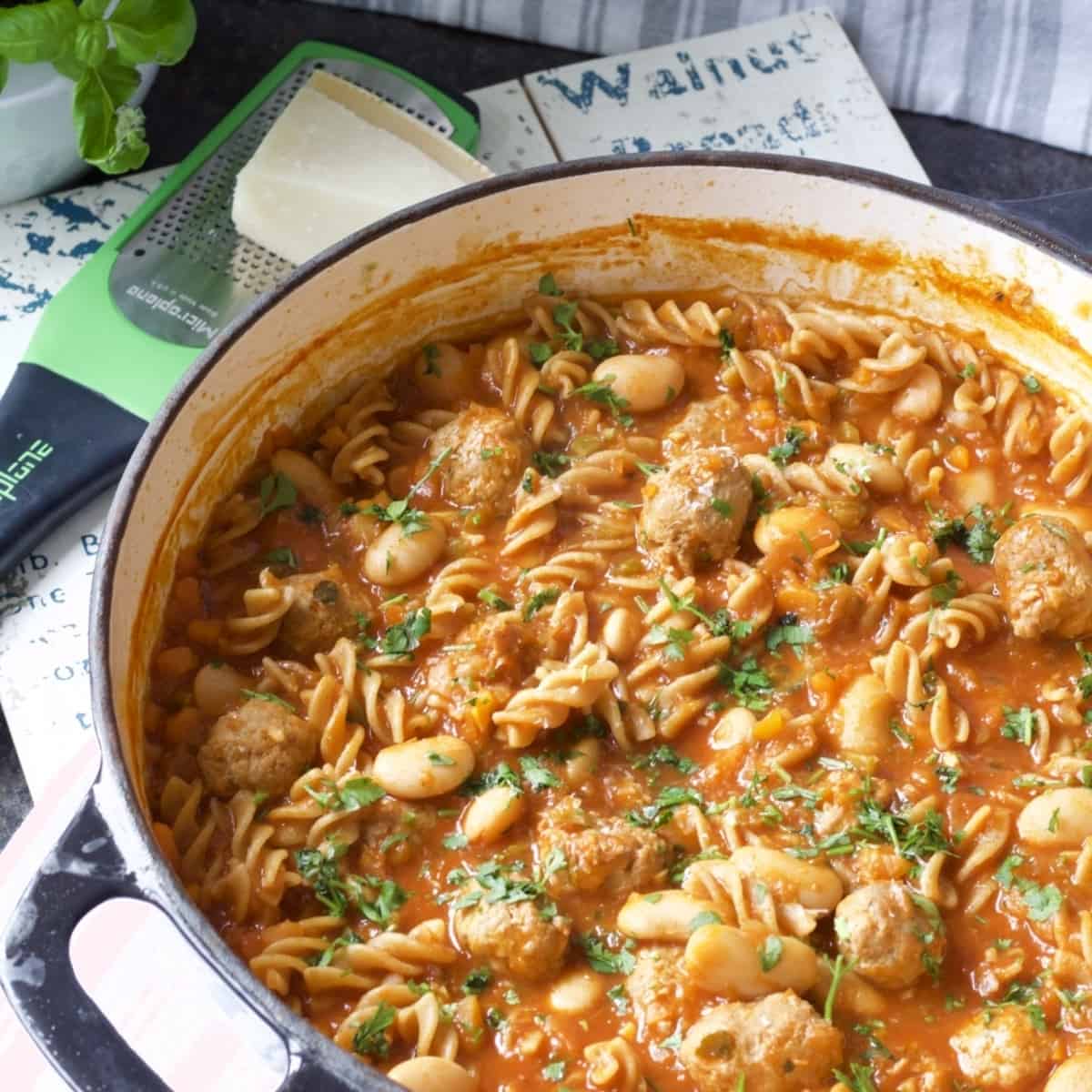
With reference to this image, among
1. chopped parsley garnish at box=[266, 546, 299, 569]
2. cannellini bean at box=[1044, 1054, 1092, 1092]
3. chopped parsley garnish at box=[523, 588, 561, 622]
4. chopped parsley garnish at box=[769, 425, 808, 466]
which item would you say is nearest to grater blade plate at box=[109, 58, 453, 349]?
chopped parsley garnish at box=[266, 546, 299, 569]

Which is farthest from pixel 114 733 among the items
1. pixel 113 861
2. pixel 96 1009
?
pixel 96 1009

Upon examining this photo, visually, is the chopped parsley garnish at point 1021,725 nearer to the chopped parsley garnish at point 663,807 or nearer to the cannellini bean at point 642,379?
the chopped parsley garnish at point 663,807

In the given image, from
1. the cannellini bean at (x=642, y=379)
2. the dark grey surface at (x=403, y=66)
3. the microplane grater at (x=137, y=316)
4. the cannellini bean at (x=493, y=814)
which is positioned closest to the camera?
the cannellini bean at (x=493, y=814)

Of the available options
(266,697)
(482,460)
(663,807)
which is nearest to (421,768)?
(266,697)

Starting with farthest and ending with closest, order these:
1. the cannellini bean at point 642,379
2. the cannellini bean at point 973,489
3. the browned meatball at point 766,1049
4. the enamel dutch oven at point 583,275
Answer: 1. the cannellini bean at point 642,379
2. the cannellini bean at point 973,489
3. the enamel dutch oven at point 583,275
4. the browned meatball at point 766,1049

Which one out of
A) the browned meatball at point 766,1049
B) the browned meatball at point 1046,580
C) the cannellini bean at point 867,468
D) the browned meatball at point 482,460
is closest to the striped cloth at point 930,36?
the cannellini bean at point 867,468

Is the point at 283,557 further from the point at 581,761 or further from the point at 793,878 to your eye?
the point at 793,878
